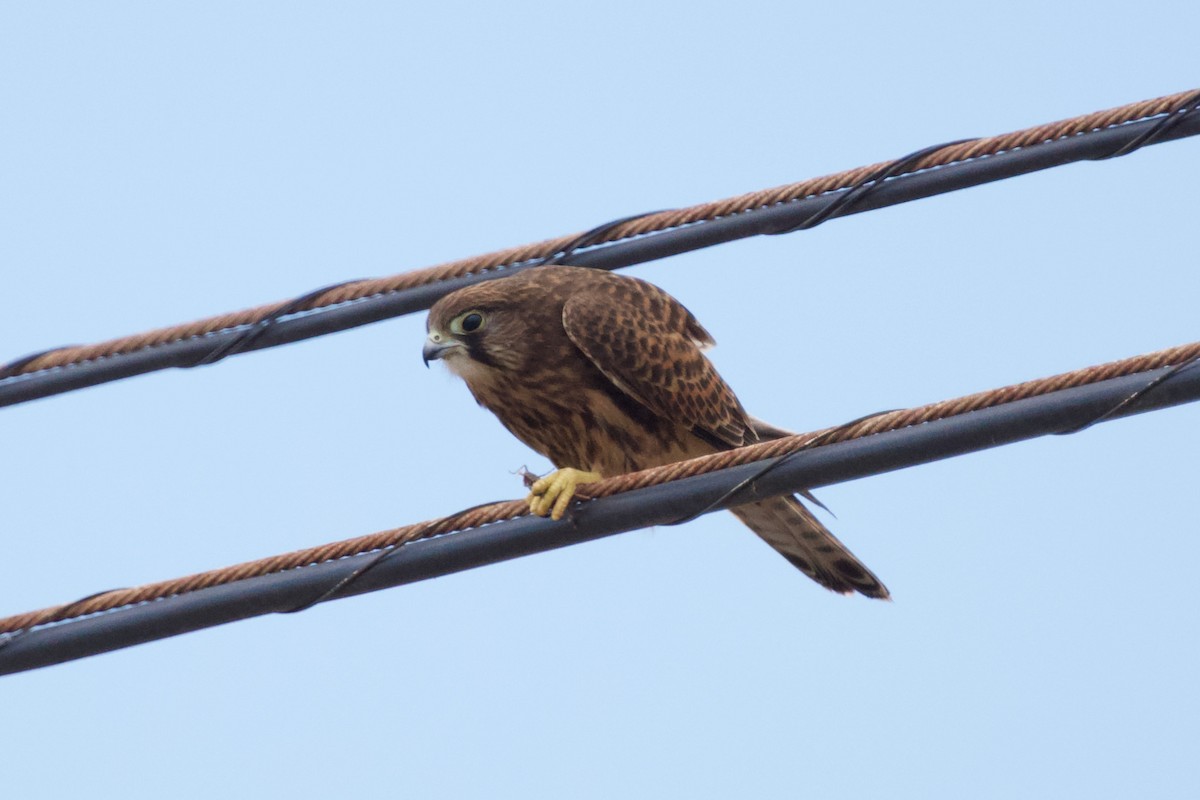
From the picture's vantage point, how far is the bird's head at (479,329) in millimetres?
5293

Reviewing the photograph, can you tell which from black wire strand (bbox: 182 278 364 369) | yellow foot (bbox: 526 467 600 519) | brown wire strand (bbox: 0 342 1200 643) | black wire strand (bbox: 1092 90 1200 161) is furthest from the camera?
black wire strand (bbox: 182 278 364 369)

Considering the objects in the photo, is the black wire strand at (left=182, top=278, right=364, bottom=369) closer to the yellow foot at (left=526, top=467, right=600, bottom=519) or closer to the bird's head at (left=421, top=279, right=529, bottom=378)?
the bird's head at (left=421, top=279, right=529, bottom=378)

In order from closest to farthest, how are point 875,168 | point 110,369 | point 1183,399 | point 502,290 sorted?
1. point 1183,399
2. point 875,168
3. point 110,369
4. point 502,290

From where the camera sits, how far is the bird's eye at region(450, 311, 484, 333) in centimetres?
534

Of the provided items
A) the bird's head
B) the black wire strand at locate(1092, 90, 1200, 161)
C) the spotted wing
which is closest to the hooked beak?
the bird's head

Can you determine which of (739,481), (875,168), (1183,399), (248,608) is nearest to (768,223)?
(875,168)

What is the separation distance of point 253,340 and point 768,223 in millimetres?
1492

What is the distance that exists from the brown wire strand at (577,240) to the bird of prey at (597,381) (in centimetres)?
24

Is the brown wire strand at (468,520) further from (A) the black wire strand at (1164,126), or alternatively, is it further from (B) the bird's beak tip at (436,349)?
(B) the bird's beak tip at (436,349)

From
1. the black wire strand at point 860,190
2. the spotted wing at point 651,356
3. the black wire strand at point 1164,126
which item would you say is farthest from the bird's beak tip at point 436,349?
the black wire strand at point 1164,126

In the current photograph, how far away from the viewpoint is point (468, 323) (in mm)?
5344

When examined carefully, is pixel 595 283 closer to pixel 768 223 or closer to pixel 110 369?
pixel 768 223

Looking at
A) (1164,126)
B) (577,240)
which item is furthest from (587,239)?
(1164,126)

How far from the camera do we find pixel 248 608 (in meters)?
3.76
